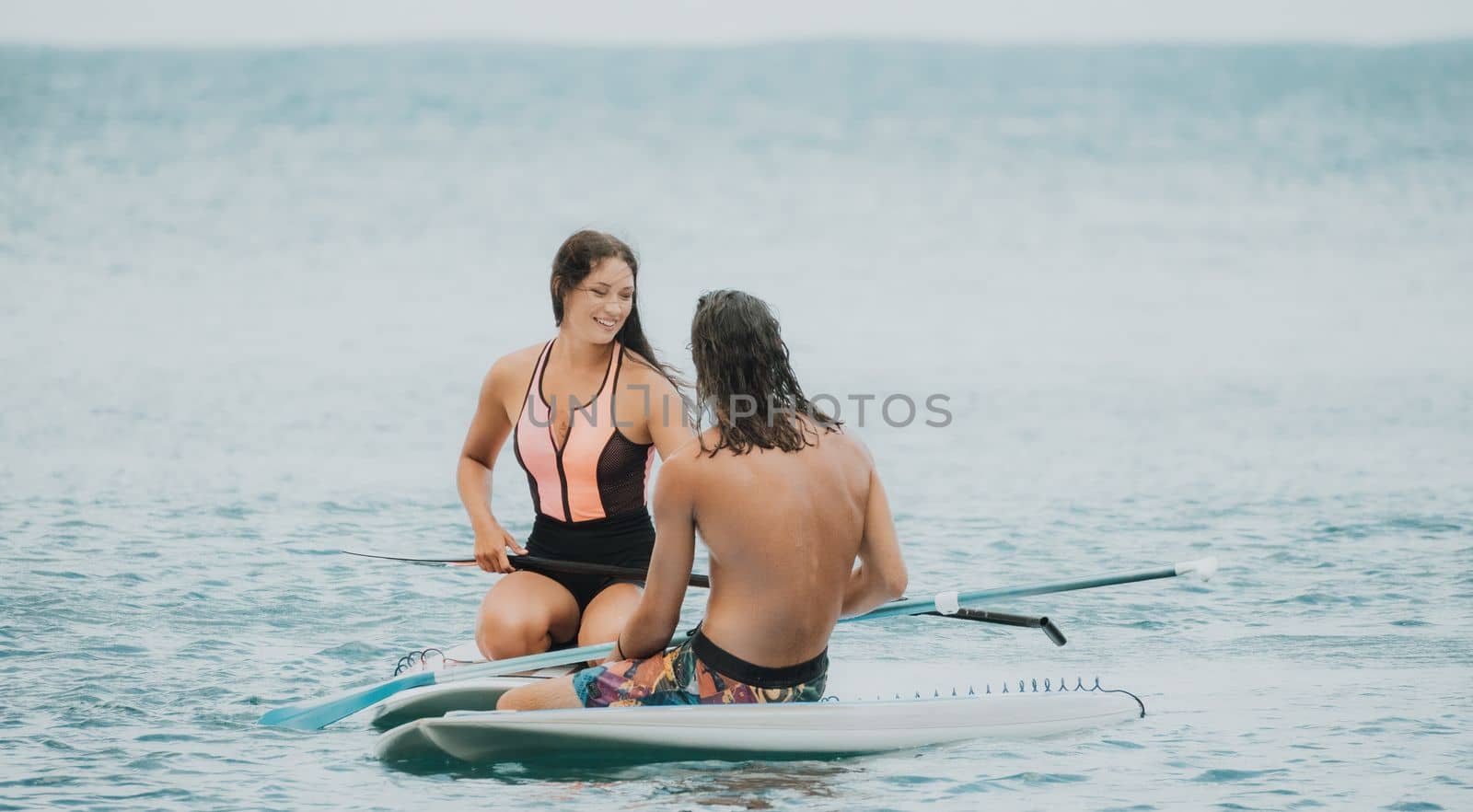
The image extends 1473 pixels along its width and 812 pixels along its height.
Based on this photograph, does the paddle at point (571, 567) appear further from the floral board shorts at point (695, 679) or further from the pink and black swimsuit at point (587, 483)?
the floral board shorts at point (695, 679)

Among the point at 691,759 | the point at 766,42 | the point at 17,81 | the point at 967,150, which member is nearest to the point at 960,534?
the point at 691,759

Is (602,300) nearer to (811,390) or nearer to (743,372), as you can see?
(743,372)

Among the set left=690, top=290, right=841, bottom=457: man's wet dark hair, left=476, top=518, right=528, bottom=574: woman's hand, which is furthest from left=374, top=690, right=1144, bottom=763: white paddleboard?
left=690, top=290, right=841, bottom=457: man's wet dark hair

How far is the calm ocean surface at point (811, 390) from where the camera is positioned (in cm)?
491

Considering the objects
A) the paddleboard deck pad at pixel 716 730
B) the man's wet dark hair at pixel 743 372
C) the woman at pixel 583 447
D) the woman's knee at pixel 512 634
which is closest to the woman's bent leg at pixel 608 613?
the woman at pixel 583 447

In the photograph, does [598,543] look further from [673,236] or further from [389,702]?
[673,236]

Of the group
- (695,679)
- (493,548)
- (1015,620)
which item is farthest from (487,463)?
(1015,620)

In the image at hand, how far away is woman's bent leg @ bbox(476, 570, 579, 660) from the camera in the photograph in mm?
4730

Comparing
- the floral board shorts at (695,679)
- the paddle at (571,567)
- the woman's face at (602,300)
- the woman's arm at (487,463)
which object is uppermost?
the woman's face at (602,300)

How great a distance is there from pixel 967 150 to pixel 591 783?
1259 inches

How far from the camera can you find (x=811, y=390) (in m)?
13.3

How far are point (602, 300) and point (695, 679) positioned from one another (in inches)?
39.8

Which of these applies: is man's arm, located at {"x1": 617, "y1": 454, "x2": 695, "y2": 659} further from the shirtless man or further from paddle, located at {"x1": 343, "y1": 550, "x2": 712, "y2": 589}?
paddle, located at {"x1": 343, "y1": 550, "x2": 712, "y2": 589}

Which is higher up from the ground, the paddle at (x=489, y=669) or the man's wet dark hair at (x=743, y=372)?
the man's wet dark hair at (x=743, y=372)
